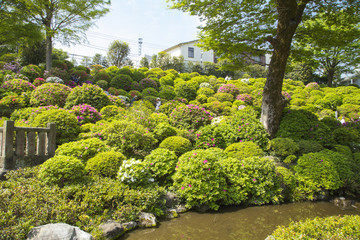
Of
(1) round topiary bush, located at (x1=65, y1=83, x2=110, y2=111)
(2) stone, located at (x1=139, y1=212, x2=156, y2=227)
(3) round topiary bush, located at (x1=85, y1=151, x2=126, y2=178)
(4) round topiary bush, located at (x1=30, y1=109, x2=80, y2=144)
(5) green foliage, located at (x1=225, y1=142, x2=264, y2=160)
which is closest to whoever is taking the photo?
(2) stone, located at (x1=139, y1=212, x2=156, y2=227)

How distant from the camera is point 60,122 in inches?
263

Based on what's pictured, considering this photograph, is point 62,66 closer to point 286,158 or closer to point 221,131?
point 221,131

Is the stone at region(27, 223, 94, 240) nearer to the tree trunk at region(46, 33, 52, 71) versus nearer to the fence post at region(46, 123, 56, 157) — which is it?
the fence post at region(46, 123, 56, 157)

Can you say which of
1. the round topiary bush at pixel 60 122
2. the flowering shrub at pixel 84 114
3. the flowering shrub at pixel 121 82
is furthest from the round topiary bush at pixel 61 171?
the flowering shrub at pixel 121 82

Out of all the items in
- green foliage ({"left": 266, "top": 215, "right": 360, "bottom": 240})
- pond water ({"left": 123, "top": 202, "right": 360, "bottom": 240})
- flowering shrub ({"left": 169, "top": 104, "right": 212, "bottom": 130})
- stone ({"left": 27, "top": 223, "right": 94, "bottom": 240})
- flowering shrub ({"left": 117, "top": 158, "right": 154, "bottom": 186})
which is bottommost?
pond water ({"left": 123, "top": 202, "right": 360, "bottom": 240})

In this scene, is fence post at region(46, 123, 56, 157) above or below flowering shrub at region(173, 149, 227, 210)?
above

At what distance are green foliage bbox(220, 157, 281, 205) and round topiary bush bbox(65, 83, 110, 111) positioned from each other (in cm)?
572

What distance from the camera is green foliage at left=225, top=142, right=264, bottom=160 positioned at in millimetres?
6416

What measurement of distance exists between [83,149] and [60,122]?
5.15 feet

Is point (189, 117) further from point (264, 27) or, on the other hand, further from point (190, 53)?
point (190, 53)

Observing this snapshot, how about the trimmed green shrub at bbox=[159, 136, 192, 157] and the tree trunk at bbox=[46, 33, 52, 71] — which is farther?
the tree trunk at bbox=[46, 33, 52, 71]

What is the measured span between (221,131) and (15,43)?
16.3m

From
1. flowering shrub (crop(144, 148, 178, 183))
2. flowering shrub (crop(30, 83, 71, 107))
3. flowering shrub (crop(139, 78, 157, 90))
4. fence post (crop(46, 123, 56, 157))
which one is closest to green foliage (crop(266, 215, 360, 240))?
flowering shrub (crop(144, 148, 178, 183))

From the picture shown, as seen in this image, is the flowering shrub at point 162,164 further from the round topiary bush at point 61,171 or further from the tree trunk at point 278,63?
the tree trunk at point 278,63
